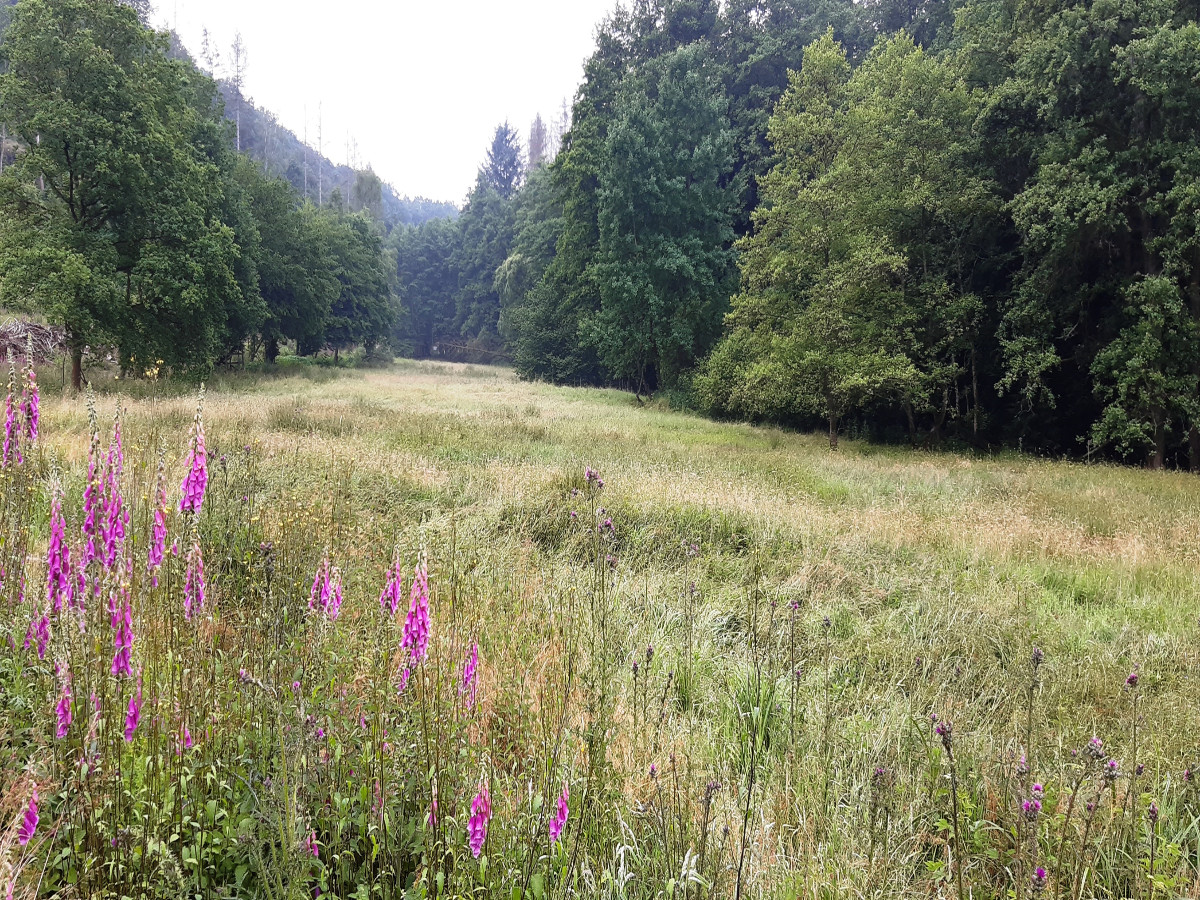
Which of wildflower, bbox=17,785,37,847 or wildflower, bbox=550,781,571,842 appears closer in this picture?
wildflower, bbox=17,785,37,847

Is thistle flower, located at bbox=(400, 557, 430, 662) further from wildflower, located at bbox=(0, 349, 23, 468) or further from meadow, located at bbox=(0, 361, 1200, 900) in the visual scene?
wildflower, located at bbox=(0, 349, 23, 468)

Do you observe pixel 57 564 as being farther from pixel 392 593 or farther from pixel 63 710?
pixel 392 593

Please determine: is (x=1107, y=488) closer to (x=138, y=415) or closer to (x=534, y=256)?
(x=138, y=415)

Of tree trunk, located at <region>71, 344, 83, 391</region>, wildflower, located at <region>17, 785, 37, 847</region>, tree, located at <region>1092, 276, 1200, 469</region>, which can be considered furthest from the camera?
tree trunk, located at <region>71, 344, 83, 391</region>

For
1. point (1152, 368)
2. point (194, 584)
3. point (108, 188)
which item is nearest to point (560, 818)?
point (194, 584)

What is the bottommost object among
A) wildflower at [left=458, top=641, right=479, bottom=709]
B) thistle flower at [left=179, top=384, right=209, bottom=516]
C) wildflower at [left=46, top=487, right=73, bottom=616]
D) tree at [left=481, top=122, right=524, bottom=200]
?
wildflower at [left=458, top=641, right=479, bottom=709]

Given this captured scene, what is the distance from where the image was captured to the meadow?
200 cm

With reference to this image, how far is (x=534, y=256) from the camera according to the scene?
48.0 metres

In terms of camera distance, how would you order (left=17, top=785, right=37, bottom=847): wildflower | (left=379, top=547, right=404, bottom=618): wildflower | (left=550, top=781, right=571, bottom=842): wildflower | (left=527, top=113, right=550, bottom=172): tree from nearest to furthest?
1. (left=17, top=785, right=37, bottom=847): wildflower
2. (left=550, top=781, right=571, bottom=842): wildflower
3. (left=379, top=547, right=404, bottom=618): wildflower
4. (left=527, top=113, right=550, bottom=172): tree

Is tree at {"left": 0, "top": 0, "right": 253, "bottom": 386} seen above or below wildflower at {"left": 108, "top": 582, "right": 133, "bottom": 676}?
above

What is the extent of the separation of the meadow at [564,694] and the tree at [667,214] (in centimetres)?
2086

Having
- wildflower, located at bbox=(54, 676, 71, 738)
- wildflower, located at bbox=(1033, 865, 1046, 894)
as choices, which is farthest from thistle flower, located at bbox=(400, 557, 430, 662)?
wildflower, located at bbox=(1033, 865, 1046, 894)

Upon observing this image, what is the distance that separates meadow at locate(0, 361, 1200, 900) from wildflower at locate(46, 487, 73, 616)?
0.04ft

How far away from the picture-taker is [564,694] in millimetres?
2986
